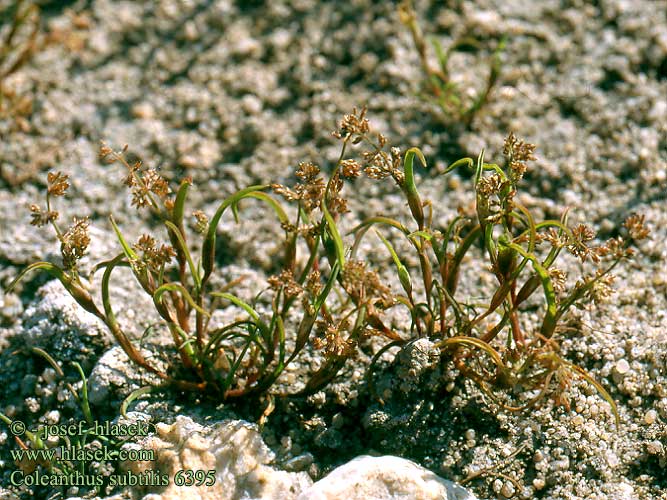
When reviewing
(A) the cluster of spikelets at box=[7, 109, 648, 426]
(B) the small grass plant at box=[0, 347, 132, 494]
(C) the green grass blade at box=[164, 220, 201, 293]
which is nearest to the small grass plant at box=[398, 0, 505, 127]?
(A) the cluster of spikelets at box=[7, 109, 648, 426]

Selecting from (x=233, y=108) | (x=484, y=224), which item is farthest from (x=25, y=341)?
(x=484, y=224)

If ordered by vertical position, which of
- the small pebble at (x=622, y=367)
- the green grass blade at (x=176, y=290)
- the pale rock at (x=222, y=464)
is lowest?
the pale rock at (x=222, y=464)

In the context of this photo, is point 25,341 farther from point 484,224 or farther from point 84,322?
point 484,224

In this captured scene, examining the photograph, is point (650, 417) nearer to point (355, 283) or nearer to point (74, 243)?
point (355, 283)

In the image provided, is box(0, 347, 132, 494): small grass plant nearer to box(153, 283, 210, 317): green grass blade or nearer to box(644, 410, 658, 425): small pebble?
box(153, 283, 210, 317): green grass blade

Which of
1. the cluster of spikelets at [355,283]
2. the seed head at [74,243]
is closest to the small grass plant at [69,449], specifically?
the cluster of spikelets at [355,283]

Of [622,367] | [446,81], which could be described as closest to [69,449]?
[622,367]

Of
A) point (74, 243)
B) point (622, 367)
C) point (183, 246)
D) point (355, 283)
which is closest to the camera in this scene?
point (355, 283)

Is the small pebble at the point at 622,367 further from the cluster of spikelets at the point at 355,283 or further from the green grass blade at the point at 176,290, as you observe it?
the green grass blade at the point at 176,290
